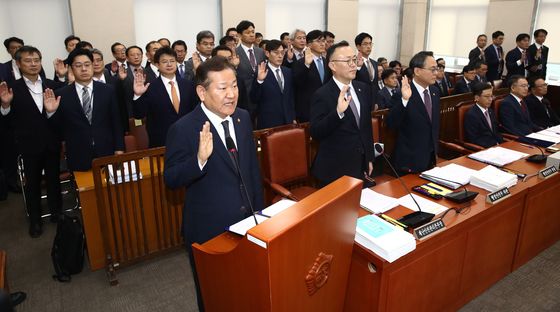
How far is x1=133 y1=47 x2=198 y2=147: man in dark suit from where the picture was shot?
11.5ft

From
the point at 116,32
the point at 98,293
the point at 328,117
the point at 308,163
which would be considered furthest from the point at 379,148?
the point at 116,32

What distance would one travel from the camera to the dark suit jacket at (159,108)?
137 inches

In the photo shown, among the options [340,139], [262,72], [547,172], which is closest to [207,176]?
[340,139]

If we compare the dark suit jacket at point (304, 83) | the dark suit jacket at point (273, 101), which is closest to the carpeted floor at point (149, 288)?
the dark suit jacket at point (273, 101)

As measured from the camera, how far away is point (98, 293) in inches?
110

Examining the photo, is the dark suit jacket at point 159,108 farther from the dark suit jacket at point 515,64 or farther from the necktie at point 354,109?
the dark suit jacket at point 515,64

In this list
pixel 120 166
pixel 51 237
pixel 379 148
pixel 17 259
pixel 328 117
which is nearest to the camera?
pixel 379 148

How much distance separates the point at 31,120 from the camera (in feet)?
11.0

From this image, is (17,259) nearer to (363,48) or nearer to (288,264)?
(288,264)

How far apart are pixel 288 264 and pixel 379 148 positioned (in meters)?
1.25

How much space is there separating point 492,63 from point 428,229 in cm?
719

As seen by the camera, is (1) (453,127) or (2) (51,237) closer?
(2) (51,237)

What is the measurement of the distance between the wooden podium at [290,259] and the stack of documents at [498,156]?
79.0 inches

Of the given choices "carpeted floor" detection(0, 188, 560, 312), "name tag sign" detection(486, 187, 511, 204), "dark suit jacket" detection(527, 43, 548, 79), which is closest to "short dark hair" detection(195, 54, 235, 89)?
"carpeted floor" detection(0, 188, 560, 312)
